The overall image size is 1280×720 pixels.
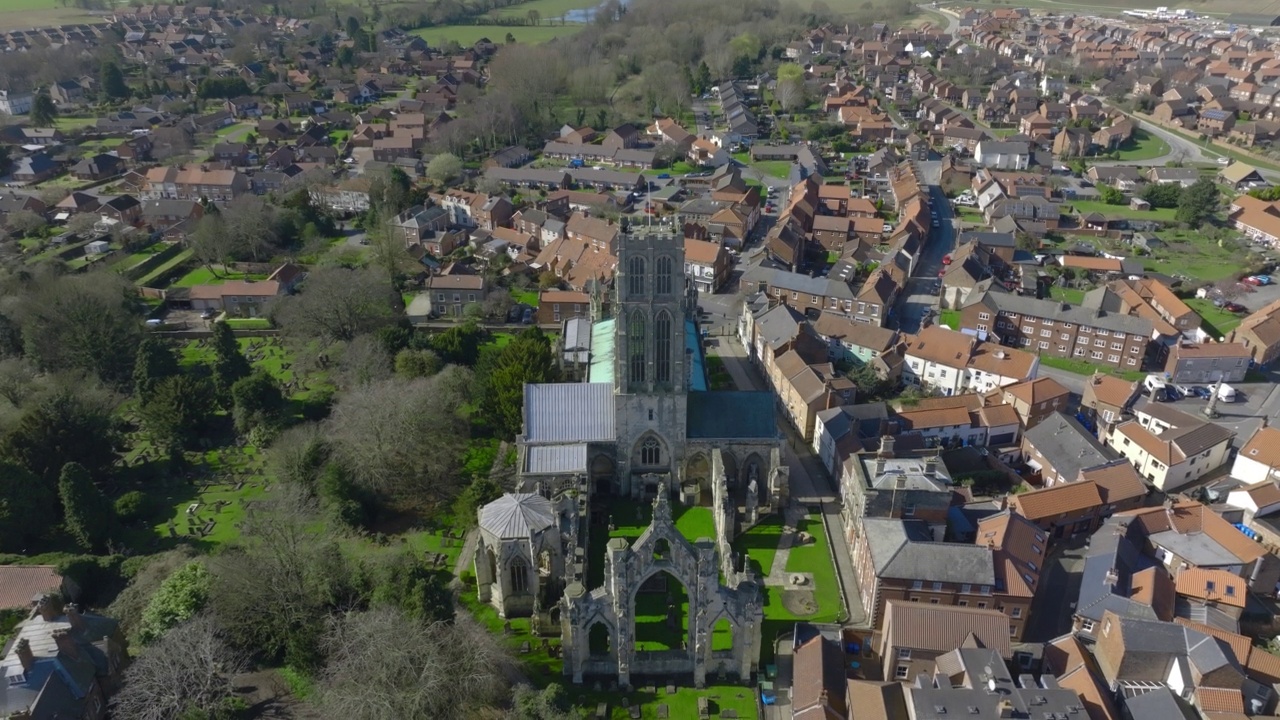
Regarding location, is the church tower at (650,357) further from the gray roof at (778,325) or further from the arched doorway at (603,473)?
the gray roof at (778,325)

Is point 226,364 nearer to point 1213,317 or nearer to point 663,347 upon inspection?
point 663,347

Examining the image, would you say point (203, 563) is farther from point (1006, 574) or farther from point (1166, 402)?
point (1166, 402)

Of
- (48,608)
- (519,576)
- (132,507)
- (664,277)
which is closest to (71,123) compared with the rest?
(132,507)

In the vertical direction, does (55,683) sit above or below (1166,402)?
above

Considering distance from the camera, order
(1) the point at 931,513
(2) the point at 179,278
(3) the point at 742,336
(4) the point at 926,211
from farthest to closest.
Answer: (4) the point at 926,211, (2) the point at 179,278, (3) the point at 742,336, (1) the point at 931,513

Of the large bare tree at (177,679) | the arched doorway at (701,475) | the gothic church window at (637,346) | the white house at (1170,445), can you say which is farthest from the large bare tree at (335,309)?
the white house at (1170,445)

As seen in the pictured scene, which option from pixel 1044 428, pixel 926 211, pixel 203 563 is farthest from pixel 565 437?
pixel 926 211
